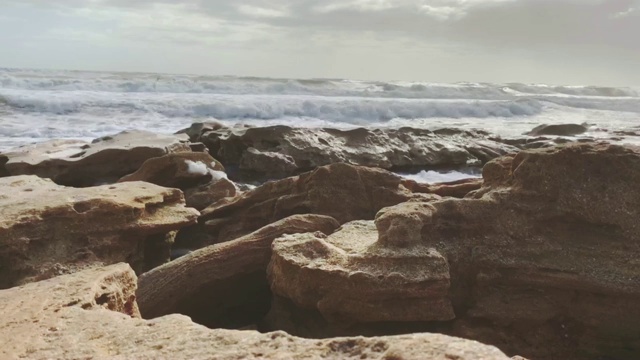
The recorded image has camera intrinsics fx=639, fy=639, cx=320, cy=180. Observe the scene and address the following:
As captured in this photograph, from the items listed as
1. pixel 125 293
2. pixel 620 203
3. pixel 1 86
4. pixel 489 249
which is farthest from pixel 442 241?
pixel 1 86

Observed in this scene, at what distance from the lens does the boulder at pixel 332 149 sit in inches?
353

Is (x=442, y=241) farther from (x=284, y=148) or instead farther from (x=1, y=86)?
(x=1, y=86)

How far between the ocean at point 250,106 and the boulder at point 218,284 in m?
9.38

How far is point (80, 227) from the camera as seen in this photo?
4152 millimetres

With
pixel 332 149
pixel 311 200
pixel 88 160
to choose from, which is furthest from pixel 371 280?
pixel 332 149

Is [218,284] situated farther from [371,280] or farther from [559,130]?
[559,130]

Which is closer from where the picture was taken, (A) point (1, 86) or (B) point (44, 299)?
(B) point (44, 299)

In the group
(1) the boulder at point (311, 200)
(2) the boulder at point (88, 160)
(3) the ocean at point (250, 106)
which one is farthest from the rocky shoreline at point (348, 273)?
(3) the ocean at point (250, 106)

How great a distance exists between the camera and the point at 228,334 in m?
2.11

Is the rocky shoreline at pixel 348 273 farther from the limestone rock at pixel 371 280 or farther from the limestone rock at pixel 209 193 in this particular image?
the limestone rock at pixel 209 193

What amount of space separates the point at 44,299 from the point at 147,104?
18.6 meters

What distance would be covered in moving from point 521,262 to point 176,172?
3.87 m

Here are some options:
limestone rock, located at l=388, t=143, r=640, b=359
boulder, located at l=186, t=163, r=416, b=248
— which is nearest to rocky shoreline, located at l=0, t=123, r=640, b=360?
limestone rock, located at l=388, t=143, r=640, b=359

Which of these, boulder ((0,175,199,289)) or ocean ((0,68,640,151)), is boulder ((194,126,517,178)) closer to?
ocean ((0,68,640,151))
